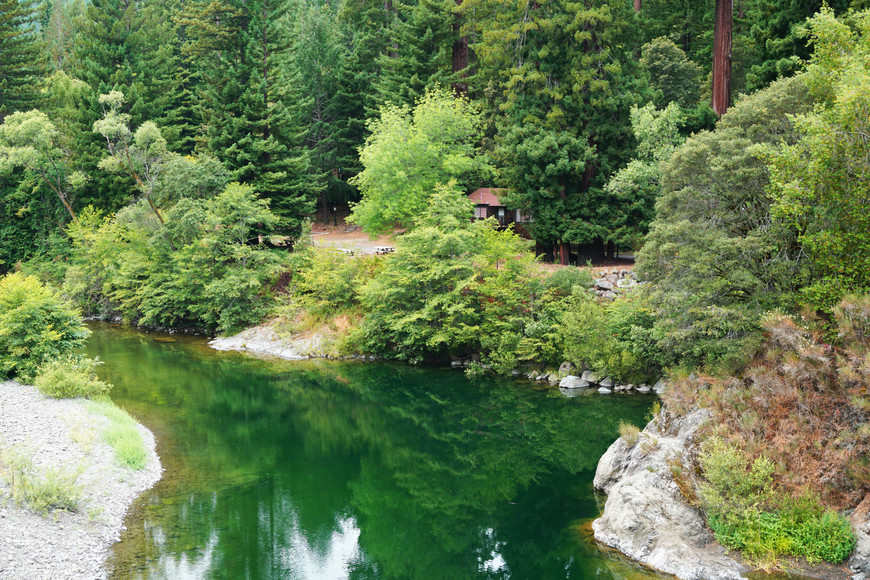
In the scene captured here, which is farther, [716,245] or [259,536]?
[716,245]

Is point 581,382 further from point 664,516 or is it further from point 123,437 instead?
point 123,437

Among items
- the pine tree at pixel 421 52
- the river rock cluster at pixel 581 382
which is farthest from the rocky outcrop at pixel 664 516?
the pine tree at pixel 421 52

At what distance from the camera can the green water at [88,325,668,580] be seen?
47.4 feet

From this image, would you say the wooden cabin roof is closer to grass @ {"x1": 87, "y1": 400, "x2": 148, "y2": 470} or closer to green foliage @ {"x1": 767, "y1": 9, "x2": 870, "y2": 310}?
grass @ {"x1": 87, "y1": 400, "x2": 148, "y2": 470}

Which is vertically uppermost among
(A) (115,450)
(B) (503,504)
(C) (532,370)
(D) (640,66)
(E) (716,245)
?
(D) (640,66)

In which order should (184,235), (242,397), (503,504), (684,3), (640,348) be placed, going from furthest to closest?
(684,3), (184,235), (242,397), (640,348), (503,504)

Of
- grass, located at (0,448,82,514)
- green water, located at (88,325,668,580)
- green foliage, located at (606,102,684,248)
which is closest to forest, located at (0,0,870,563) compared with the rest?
green foliage, located at (606,102,684,248)

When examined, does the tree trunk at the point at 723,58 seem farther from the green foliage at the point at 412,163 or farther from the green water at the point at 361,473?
the green water at the point at 361,473

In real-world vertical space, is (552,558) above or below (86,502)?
below

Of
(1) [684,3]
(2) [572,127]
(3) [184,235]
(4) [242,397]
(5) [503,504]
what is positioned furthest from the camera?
(1) [684,3]

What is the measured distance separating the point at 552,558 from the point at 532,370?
13.8 meters

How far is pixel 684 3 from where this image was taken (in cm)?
4450

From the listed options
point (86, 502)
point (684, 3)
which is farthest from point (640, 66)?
point (86, 502)

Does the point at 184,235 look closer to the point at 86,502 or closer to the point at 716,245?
the point at 86,502
